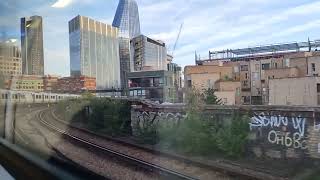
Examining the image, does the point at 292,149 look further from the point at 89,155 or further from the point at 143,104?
the point at 89,155

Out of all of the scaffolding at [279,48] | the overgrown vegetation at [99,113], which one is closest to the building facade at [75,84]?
the overgrown vegetation at [99,113]

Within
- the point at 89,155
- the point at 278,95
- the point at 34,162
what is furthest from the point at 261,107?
the point at 278,95

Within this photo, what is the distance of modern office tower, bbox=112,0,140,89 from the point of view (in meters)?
3.82

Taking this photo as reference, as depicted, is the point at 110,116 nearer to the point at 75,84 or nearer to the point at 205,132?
the point at 75,84

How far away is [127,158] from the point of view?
5074mm

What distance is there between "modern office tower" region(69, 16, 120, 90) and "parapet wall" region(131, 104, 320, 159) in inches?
49.6

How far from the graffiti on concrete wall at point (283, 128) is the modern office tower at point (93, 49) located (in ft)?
9.44

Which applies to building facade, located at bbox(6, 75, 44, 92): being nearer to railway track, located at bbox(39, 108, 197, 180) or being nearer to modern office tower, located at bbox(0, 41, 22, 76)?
modern office tower, located at bbox(0, 41, 22, 76)

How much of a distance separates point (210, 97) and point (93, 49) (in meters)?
3.73

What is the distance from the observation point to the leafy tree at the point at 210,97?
23.3 ft

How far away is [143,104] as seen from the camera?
5742mm

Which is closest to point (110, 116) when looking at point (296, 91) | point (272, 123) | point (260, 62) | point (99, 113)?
point (99, 113)

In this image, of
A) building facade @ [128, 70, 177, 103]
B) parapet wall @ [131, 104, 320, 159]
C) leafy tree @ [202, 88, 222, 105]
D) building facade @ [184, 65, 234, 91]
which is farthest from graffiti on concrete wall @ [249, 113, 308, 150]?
building facade @ [128, 70, 177, 103]

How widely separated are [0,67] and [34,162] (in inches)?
73.1
